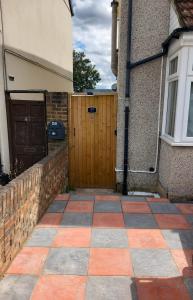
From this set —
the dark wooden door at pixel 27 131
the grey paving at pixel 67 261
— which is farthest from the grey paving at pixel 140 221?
the dark wooden door at pixel 27 131

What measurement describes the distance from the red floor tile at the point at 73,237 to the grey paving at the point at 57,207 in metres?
0.72

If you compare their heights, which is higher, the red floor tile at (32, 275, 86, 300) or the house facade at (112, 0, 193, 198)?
the house facade at (112, 0, 193, 198)

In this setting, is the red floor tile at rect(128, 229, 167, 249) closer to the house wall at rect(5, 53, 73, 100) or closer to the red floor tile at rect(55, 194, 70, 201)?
the red floor tile at rect(55, 194, 70, 201)

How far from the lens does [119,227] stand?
3.69 m

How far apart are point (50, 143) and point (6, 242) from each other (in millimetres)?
3272

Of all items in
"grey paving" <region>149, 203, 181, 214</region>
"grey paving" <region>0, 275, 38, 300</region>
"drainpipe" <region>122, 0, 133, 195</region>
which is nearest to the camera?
"grey paving" <region>0, 275, 38, 300</region>

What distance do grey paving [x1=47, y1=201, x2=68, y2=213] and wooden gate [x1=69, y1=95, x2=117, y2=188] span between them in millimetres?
1645

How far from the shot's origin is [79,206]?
4.48 metres

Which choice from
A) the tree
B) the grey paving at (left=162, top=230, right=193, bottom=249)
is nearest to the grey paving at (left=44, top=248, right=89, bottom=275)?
the grey paving at (left=162, top=230, right=193, bottom=249)

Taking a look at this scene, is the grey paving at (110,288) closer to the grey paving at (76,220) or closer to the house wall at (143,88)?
the grey paving at (76,220)

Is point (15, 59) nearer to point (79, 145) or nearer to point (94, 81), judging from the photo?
point (79, 145)

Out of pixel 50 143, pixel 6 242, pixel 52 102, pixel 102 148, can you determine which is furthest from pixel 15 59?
pixel 6 242

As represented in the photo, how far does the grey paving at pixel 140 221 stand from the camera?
3751 millimetres

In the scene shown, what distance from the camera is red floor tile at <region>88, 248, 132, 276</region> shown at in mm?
2705
